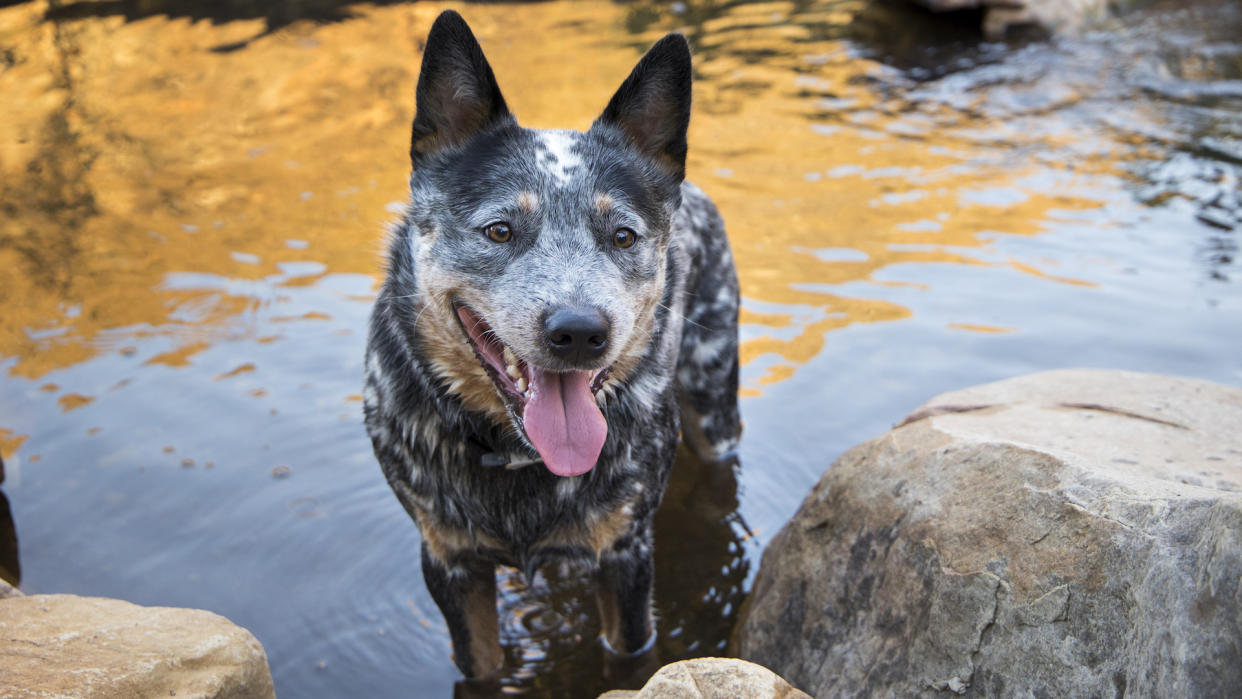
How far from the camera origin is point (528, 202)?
2.80 m

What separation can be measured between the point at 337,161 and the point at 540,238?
18.3 ft

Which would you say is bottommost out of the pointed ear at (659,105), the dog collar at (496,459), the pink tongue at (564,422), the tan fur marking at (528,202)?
the dog collar at (496,459)

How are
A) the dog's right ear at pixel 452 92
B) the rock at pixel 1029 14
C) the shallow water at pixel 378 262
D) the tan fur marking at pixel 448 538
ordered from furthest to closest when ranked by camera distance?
the rock at pixel 1029 14 < the shallow water at pixel 378 262 < the tan fur marking at pixel 448 538 < the dog's right ear at pixel 452 92

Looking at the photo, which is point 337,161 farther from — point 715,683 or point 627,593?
point 715,683

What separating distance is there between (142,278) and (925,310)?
15.8 ft

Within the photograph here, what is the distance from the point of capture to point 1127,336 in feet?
17.8

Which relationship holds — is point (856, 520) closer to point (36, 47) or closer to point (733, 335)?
point (733, 335)

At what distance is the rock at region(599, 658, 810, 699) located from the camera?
7.09ft

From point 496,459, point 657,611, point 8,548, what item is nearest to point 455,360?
point 496,459

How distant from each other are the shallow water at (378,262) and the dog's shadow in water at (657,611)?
0.02 meters

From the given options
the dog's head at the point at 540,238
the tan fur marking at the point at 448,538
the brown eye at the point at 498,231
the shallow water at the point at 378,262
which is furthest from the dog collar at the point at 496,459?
the shallow water at the point at 378,262

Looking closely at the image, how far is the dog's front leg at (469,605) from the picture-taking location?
3.12 meters

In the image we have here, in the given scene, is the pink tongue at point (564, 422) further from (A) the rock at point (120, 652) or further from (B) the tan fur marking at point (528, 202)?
(A) the rock at point (120, 652)

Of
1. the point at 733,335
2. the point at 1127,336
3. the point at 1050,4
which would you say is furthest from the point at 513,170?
the point at 1050,4
